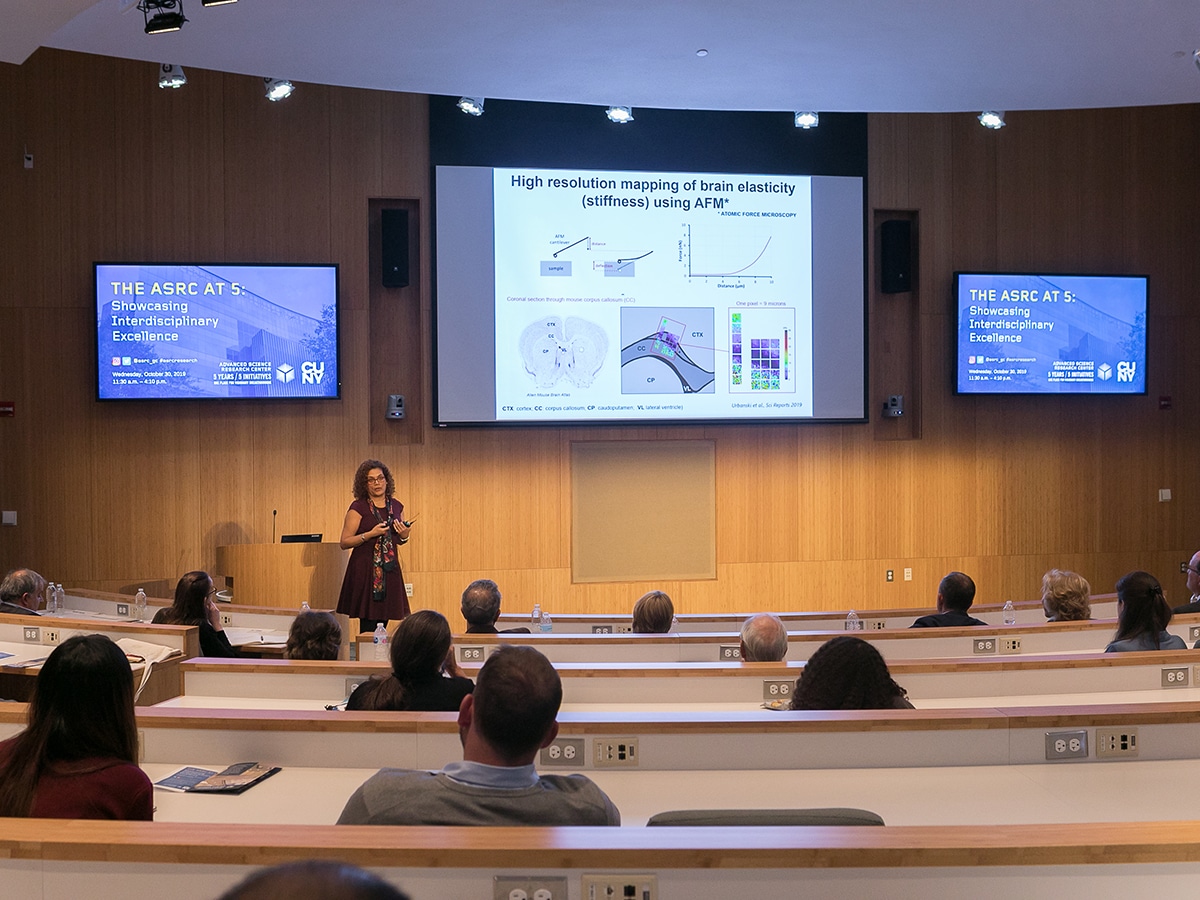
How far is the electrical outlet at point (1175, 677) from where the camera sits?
13.0ft

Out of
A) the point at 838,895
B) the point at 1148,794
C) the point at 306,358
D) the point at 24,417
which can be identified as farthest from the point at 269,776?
the point at 24,417

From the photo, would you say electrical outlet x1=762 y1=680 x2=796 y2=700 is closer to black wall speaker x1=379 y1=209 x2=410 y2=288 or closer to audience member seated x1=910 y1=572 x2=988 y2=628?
audience member seated x1=910 y1=572 x2=988 y2=628

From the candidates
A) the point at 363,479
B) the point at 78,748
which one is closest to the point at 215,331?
the point at 363,479

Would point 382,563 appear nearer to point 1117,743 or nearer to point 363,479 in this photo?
point 363,479

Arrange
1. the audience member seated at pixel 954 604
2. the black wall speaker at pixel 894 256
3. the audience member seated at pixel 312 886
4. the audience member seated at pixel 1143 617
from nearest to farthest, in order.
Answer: the audience member seated at pixel 312 886, the audience member seated at pixel 1143 617, the audience member seated at pixel 954 604, the black wall speaker at pixel 894 256

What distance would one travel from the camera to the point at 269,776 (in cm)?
272

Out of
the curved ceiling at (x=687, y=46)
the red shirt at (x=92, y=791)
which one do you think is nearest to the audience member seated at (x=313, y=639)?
the red shirt at (x=92, y=791)

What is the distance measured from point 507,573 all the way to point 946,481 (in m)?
3.78

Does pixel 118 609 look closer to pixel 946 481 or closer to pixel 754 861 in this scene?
pixel 754 861

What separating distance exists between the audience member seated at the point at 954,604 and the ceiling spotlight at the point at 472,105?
4.83 m

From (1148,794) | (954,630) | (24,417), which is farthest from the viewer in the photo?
(24,417)

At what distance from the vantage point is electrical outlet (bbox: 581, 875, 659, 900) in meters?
1.62

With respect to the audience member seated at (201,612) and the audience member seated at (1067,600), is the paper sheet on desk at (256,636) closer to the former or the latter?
the audience member seated at (201,612)

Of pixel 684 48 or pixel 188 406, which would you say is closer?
pixel 684 48
